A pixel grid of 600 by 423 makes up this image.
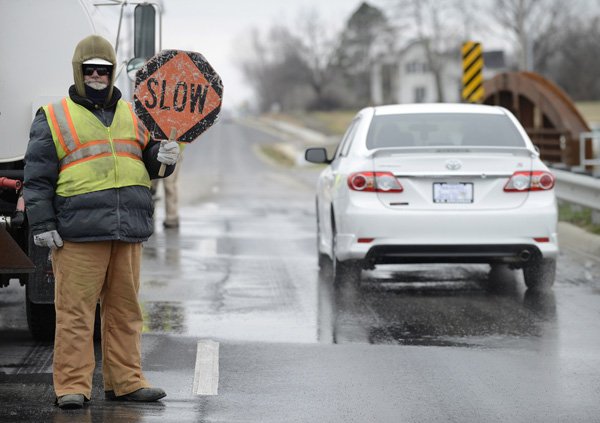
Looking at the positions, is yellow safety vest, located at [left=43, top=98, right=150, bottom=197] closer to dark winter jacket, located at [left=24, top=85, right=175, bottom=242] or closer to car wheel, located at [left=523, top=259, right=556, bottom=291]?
dark winter jacket, located at [left=24, top=85, right=175, bottom=242]

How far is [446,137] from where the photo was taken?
1148cm

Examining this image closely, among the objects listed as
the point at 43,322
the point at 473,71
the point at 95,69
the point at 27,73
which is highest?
the point at 473,71

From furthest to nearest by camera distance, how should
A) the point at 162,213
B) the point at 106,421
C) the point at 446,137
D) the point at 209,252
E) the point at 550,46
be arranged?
the point at 550,46
the point at 162,213
the point at 209,252
the point at 446,137
the point at 106,421

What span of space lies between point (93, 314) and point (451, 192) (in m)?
4.50

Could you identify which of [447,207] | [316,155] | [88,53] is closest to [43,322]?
[88,53]

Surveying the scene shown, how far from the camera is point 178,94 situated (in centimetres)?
656

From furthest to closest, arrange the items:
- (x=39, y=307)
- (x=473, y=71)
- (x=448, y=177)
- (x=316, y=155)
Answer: (x=473, y=71) < (x=316, y=155) < (x=448, y=177) < (x=39, y=307)

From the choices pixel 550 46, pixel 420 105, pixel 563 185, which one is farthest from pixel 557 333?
pixel 550 46

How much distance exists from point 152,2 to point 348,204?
7.57ft

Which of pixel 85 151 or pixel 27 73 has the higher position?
pixel 27 73

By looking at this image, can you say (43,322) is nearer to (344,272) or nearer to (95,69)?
(95,69)

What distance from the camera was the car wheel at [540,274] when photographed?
1064 centimetres

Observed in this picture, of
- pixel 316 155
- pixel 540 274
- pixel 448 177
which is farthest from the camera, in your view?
pixel 316 155

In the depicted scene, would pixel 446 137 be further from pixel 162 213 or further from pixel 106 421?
pixel 162 213
